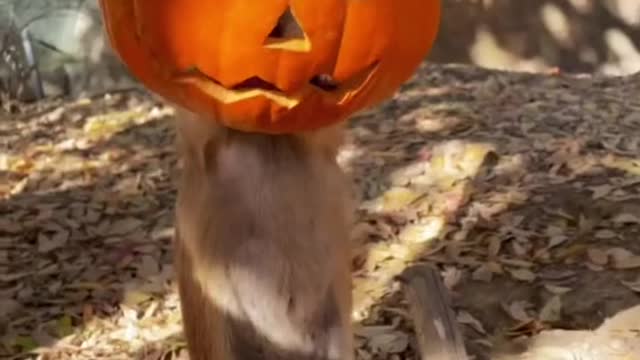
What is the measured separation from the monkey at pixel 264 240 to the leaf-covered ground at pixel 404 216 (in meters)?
1.07

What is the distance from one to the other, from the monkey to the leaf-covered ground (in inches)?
42.0

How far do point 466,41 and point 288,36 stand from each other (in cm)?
432

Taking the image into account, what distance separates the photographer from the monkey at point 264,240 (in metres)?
1.77

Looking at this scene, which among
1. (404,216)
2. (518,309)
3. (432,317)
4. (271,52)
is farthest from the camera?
(404,216)

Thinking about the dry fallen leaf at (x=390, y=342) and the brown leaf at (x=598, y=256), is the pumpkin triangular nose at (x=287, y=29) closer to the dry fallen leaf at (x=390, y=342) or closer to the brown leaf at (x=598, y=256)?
the dry fallen leaf at (x=390, y=342)

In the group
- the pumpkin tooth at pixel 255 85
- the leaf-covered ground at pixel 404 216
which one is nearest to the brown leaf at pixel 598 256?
the leaf-covered ground at pixel 404 216

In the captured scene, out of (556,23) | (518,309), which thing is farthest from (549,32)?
(518,309)

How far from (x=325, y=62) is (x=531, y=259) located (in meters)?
1.92

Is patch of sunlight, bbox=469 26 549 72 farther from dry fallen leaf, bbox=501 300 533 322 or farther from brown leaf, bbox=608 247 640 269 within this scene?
dry fallen leaf, bbox=501 300 533 322

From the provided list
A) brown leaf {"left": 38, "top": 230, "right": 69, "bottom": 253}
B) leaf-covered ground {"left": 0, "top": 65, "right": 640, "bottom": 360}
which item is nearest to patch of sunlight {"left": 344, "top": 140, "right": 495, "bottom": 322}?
leaf-covered ground {"left": 0, "top": 65, "right": 640, "bottom": 360}

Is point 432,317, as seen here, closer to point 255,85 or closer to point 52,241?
point 255,85

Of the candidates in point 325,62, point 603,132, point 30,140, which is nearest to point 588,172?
point 603,132

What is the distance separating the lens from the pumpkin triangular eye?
1650 millimetres

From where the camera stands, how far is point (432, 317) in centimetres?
257
